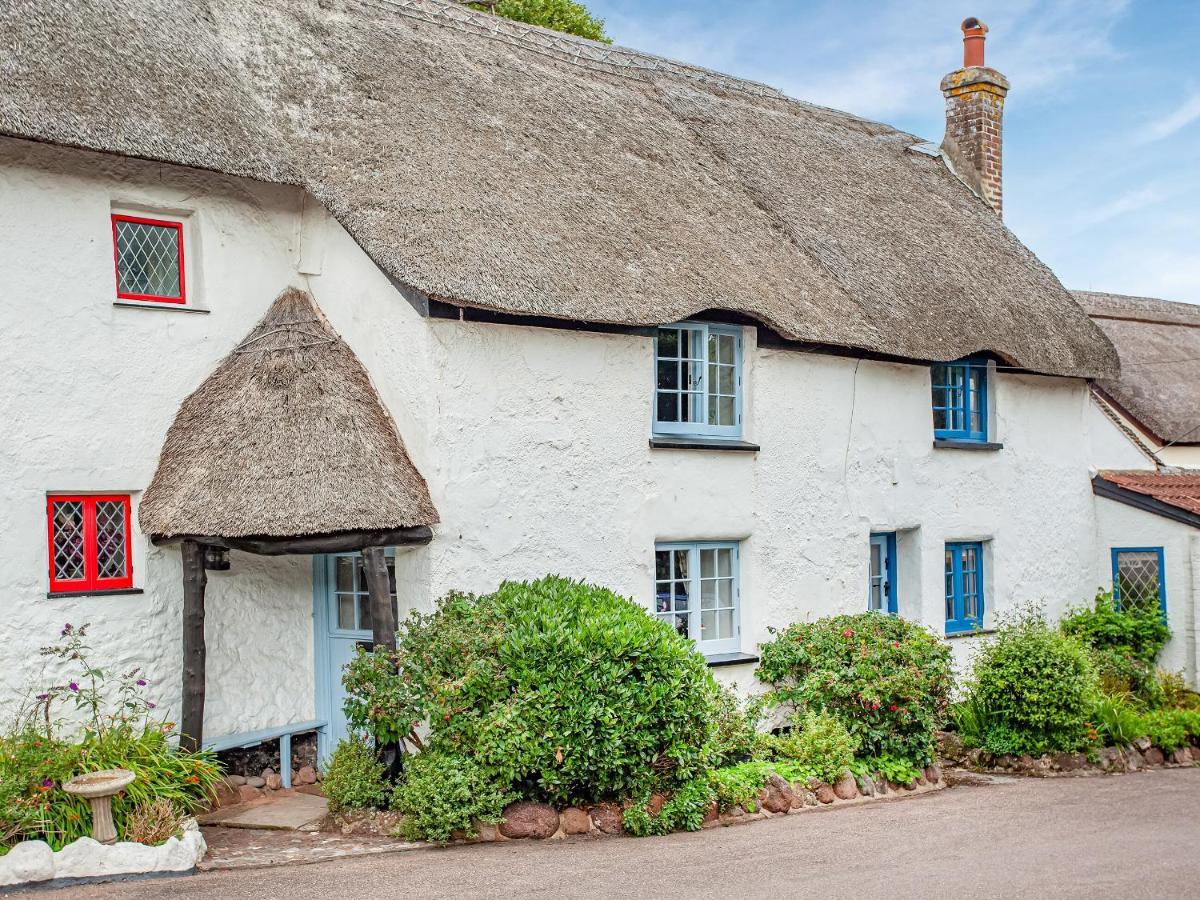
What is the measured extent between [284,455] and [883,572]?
715cm

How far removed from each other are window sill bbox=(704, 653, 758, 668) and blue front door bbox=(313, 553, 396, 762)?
3.21 m

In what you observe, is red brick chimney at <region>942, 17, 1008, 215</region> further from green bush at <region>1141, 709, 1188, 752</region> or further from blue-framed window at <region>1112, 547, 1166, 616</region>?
green bush at <region>1141, 709, 1188, 752</region>

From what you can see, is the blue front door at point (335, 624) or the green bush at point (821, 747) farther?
the blue front door at point (335, 624)

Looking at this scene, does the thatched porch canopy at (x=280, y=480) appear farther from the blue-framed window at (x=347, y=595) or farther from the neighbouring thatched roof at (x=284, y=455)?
the blue-framed window at (x=347, y=595)

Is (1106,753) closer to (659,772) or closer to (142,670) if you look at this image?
(659,772)

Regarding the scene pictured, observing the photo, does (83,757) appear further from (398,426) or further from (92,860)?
(398,426)

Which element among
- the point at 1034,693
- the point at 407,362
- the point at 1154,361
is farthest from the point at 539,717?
the point at 1154,361

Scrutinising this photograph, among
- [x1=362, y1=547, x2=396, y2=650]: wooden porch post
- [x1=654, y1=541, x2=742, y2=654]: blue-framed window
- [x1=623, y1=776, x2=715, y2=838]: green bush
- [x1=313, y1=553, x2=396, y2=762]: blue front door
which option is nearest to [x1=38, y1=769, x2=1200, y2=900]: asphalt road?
[x1=623, y1=776, x2=715, y2=838]: green bush

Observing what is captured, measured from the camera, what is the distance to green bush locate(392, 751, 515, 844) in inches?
350

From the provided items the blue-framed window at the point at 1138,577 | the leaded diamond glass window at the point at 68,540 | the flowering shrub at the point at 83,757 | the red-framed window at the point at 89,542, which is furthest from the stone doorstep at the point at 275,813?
the blue-framed window at the point at 1138,577

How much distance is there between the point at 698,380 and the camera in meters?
12.2

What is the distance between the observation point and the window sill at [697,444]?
1167cm

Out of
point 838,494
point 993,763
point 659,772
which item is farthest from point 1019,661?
point 659,772

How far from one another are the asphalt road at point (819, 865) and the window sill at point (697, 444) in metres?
3.45
